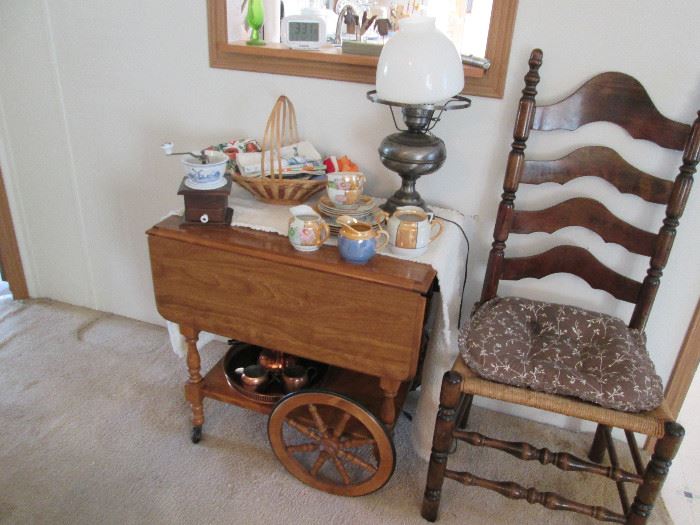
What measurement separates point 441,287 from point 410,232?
0.52 feet

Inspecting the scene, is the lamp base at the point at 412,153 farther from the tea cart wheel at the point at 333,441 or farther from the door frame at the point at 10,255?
the door frame at the point at 10,255

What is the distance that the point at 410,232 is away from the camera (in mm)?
1283

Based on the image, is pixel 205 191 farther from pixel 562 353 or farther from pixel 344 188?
pixel 562 353

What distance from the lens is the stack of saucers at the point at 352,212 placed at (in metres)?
1.37

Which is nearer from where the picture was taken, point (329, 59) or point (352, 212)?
point (352, 212)

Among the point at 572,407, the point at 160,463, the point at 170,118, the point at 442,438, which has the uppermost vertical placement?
the point at 170,118

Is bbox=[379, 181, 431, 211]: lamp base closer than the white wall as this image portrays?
No

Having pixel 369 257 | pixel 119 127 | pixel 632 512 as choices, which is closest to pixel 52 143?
pixel 119 127

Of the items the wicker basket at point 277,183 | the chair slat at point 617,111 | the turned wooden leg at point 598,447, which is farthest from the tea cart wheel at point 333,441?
the chair slat at point 617,111

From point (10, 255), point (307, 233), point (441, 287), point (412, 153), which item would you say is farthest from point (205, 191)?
point (10, 255)

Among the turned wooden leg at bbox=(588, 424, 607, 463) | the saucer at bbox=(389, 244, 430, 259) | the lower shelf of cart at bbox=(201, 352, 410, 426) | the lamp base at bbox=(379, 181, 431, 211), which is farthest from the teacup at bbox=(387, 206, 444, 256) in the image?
the turned wooden leg at bbox=(588, 424, 607, 463)

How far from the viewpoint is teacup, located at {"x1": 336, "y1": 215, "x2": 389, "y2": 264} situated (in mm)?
1238

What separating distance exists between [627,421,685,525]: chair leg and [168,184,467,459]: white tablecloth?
498 mm

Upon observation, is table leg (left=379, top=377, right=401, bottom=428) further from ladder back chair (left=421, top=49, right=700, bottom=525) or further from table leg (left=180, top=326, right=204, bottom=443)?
table leg (left=180, top=326, right=204, bottom=443)
